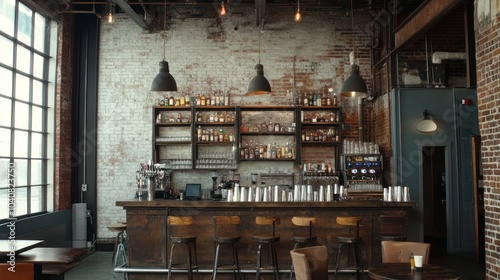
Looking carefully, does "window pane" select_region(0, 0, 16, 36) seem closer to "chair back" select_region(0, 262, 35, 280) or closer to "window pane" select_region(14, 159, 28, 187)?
"window pane" select_region(14, 159, 28, 187)

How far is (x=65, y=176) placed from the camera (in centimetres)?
895

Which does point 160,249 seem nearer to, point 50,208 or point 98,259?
point 98,259

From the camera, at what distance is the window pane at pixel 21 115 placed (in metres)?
7.53

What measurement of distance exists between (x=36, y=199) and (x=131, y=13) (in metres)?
3.57

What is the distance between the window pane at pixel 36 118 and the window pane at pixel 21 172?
0.68m

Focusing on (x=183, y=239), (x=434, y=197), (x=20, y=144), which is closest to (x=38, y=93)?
(x=20, y=144)

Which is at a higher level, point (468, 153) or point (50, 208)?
point (468, 153)

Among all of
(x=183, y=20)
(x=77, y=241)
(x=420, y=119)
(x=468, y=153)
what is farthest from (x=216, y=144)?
(x=468, y=153)

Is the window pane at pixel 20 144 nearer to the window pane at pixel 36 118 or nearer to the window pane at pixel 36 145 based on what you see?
the window pane at pixel 36 145

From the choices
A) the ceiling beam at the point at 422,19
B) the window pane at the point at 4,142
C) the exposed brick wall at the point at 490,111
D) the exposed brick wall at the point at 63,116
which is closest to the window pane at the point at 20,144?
the window pane at the point at 4,142

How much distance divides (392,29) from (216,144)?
3.91 metres

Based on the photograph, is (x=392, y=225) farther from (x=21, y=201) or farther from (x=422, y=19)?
(x=21, y=201)

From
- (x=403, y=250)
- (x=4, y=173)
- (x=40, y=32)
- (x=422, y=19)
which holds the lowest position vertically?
(x=403, y=250)

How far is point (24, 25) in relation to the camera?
7809 mm
